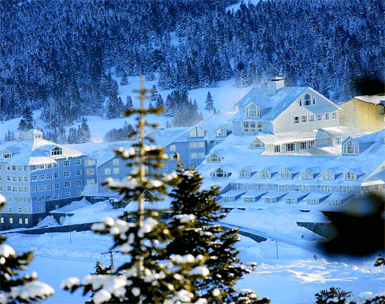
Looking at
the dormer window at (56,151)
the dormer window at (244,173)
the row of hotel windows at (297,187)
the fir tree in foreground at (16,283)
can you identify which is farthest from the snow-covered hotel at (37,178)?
the fir tree in foreground at (16,283)

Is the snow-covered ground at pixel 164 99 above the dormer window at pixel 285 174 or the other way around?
above

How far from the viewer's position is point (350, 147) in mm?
63750

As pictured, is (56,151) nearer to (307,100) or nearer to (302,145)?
(302,145)

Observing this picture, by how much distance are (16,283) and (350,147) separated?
50802 millimetres

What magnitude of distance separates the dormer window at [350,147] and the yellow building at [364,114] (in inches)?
529

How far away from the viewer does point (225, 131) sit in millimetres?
73750

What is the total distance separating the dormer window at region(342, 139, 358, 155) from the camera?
209 ft

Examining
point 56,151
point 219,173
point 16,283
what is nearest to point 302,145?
point 219,173

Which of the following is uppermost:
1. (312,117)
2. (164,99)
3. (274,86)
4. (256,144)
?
(274,86)

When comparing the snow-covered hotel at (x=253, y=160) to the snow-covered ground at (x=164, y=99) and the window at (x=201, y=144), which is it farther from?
the snow-covered ground at (x=164, y=99)

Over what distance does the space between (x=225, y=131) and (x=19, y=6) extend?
3992 inches

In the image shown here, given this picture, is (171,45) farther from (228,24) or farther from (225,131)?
(225,131)

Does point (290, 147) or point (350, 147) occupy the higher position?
point (350, 147)

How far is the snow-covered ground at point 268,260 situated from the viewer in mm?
46203
